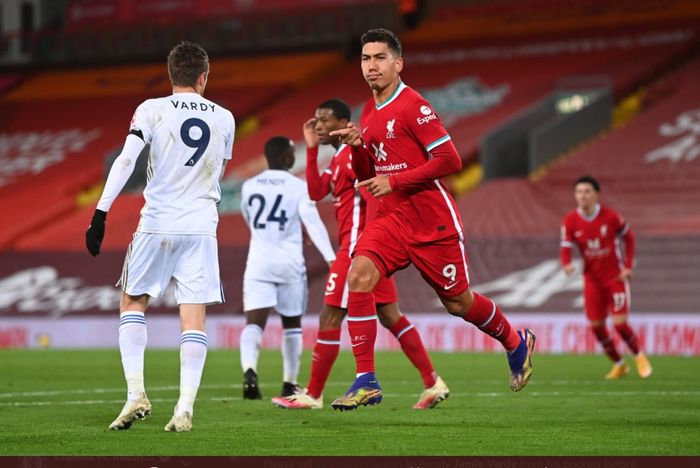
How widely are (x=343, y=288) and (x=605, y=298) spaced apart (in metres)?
5.88

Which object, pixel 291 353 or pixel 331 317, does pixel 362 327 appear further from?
pixel 291 353

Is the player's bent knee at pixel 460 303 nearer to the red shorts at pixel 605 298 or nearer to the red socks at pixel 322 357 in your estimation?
the red socks at pixel 322 357

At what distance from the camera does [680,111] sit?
87.4 ft

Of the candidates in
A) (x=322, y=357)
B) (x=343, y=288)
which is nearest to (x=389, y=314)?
(x=343, y=288)

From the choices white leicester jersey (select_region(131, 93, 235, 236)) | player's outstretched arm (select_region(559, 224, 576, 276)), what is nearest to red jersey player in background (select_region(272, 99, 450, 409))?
white leicester jersey (select_region(131, 93, 235, 236))

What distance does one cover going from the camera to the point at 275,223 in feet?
36.0

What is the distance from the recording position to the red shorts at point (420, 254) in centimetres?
793

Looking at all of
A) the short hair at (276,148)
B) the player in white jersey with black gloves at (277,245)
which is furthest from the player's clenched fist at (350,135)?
the short hair at (276,148)

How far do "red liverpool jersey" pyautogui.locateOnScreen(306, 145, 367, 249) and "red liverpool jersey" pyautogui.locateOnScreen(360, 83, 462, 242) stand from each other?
4.49 feet

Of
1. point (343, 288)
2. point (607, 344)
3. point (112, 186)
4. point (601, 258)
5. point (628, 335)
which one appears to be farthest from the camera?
point (601, 258)

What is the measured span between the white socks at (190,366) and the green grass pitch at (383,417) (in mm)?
235

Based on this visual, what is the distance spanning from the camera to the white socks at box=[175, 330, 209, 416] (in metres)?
7.37

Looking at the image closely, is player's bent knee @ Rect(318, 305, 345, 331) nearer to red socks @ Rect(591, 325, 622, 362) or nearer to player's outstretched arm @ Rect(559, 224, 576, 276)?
red socks @ Rect(591, 325, 622, 362)

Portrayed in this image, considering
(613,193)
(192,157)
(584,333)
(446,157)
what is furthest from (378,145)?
(613,193)
